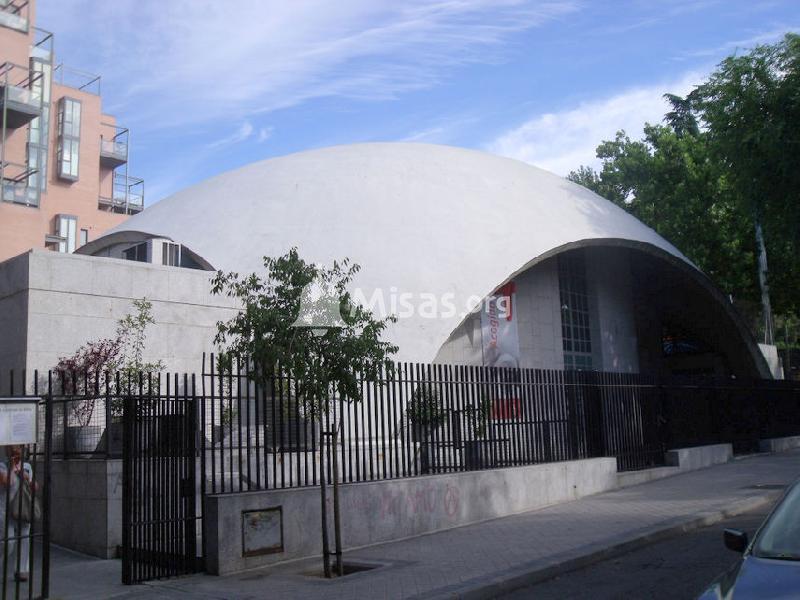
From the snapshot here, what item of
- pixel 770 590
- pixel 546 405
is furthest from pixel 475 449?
pixel 770 590

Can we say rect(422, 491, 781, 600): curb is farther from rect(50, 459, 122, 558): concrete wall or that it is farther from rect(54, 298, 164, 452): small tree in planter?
rect(54, 298, 164, 452): small tree in planter

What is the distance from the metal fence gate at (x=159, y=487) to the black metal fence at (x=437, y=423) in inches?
12.1

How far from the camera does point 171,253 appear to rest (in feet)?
79.1

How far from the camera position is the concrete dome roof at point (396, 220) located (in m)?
23.8

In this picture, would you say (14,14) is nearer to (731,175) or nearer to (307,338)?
(731,175)

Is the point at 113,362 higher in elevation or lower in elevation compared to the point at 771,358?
lower

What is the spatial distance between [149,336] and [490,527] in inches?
340

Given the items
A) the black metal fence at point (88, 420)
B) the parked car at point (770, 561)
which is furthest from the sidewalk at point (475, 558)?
the parked car at point (770, 561)

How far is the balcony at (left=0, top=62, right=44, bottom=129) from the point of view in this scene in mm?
40969

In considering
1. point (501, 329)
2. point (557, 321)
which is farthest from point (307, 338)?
point (557, 321)

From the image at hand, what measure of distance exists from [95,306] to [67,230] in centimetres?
3766

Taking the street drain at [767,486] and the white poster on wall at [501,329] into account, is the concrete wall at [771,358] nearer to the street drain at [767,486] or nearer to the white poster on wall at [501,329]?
the white poster on wall at [501,329]

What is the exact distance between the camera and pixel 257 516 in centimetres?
986

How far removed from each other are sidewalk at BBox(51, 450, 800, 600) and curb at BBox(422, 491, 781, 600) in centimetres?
1
